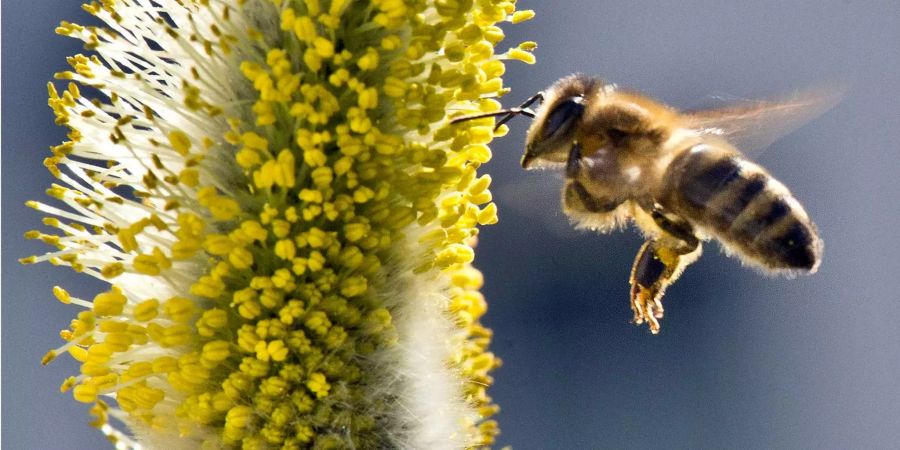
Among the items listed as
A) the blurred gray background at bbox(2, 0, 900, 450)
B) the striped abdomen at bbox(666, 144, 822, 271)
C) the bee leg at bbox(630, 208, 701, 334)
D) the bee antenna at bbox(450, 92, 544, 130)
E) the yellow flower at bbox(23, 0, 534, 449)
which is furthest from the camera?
the blurred gray background at bbox(2, 0, 900, 450)

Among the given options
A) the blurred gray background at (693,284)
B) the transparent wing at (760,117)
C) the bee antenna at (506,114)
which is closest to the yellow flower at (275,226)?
the bee antenna at (506,114)

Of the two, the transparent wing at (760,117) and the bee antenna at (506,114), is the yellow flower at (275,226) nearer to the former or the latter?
the bee antenna at (506,114)

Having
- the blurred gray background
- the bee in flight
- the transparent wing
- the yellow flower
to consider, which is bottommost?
the yellow flower

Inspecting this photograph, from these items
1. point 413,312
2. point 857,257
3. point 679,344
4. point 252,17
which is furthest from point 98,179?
point 857,257

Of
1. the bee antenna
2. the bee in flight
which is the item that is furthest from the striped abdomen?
the bee antenna

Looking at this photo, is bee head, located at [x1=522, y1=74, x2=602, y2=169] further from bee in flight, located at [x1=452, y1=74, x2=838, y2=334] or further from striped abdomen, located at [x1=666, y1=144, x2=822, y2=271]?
striped abdomen, located at [x1=666, y1=144, x2=822, y2=271]
